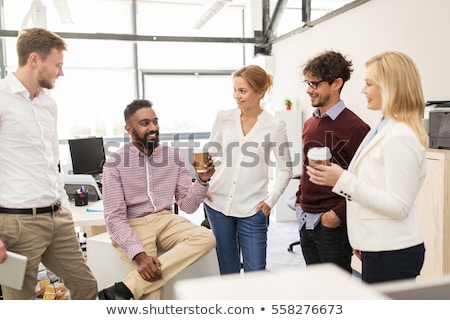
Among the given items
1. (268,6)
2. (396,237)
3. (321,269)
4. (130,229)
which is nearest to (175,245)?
(130,229)

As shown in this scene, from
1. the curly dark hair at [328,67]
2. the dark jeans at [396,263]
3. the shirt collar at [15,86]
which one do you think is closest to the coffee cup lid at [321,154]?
the dark jeans at [396,263]

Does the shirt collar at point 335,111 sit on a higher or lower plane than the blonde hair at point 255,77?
lower

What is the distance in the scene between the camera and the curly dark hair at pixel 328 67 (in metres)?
2.00

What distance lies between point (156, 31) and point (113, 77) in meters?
1.08

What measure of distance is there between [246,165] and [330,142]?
1.63 ft

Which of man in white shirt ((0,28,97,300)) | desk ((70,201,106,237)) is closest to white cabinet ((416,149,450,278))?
desk ((70,201,106,237))

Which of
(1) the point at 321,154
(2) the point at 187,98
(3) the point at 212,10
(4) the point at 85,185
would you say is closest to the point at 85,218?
(4) the point at 85,185

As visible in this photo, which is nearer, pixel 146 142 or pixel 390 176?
pixel 390 176

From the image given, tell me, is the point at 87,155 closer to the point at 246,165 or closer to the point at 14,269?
the point at 246,165

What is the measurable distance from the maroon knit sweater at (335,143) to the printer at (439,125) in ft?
3.59

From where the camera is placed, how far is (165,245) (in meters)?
2.18

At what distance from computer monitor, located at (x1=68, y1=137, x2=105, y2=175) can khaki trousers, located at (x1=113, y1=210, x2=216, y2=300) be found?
6.19 ft

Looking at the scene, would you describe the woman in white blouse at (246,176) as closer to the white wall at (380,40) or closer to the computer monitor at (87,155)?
the white wall at (380,40)

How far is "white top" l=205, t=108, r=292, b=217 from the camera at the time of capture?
2279 mm
